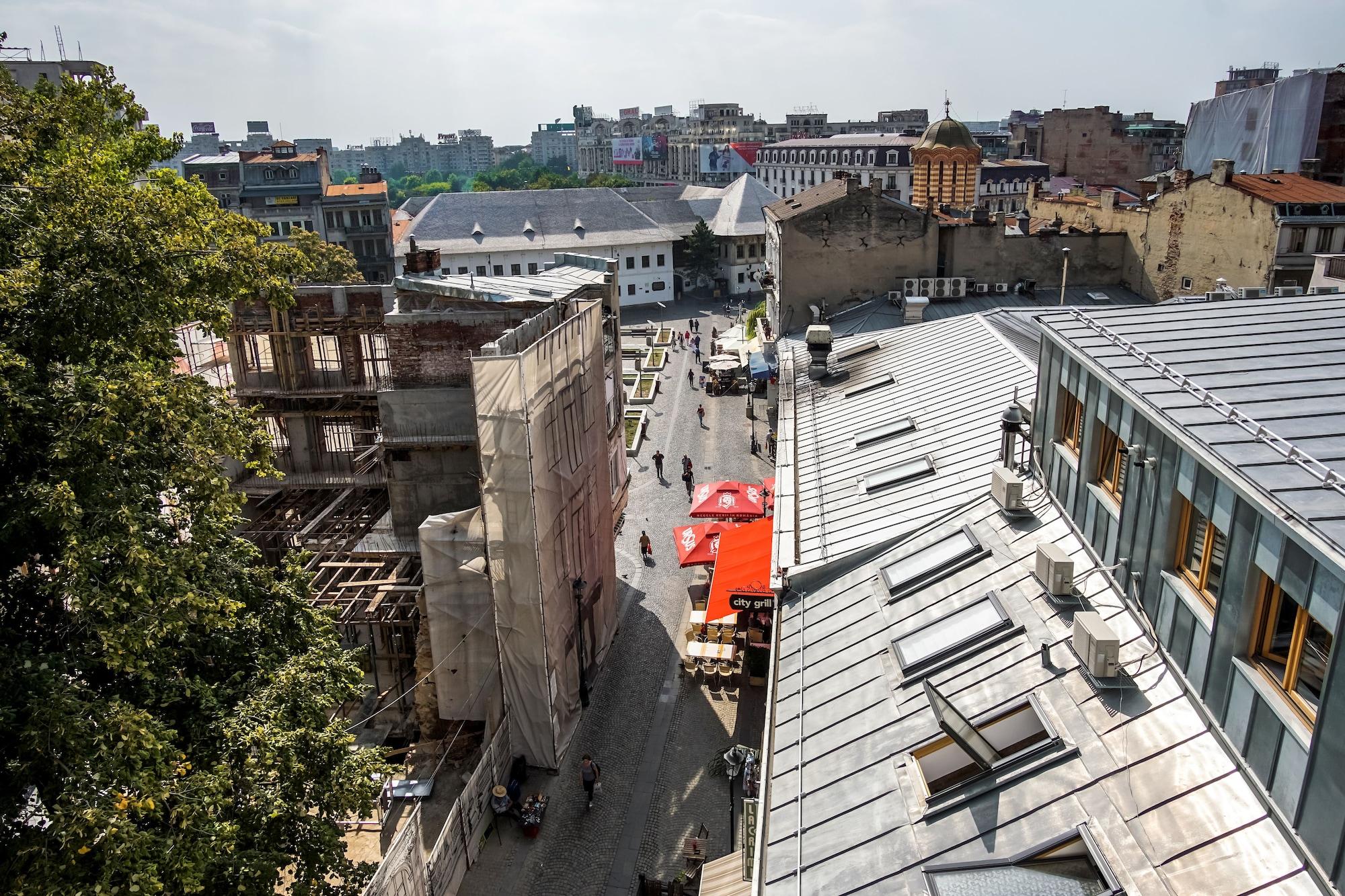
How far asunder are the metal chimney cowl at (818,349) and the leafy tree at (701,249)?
53.1 metres

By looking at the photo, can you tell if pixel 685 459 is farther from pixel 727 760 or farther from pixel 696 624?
pixel 727 760

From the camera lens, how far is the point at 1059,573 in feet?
36.3

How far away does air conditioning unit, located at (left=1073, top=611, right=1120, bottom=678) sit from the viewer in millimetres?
9398

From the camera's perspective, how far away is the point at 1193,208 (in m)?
33.2

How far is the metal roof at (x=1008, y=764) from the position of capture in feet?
25.0

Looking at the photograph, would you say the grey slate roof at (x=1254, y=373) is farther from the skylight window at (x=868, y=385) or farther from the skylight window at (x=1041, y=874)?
the skylight window at (x=868, y=385)

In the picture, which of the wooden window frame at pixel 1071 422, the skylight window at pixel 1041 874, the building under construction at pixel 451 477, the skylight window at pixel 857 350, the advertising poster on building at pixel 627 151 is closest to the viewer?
the skylight window at pixel 1041 874

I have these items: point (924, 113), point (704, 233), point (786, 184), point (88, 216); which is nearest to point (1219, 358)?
point (88, 216)

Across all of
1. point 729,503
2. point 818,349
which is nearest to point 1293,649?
point 818,349

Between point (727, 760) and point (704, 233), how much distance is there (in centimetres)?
6462

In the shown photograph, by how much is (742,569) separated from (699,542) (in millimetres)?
3550

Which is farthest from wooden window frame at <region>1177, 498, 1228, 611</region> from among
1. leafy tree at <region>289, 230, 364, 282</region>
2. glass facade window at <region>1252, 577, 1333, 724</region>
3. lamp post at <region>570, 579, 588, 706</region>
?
leafy tree at <region>289, 230, 364, 282</region>

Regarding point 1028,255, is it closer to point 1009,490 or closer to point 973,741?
point 1009,490

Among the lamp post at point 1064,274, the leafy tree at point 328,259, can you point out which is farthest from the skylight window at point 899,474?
the leafy tree at point 328,259
